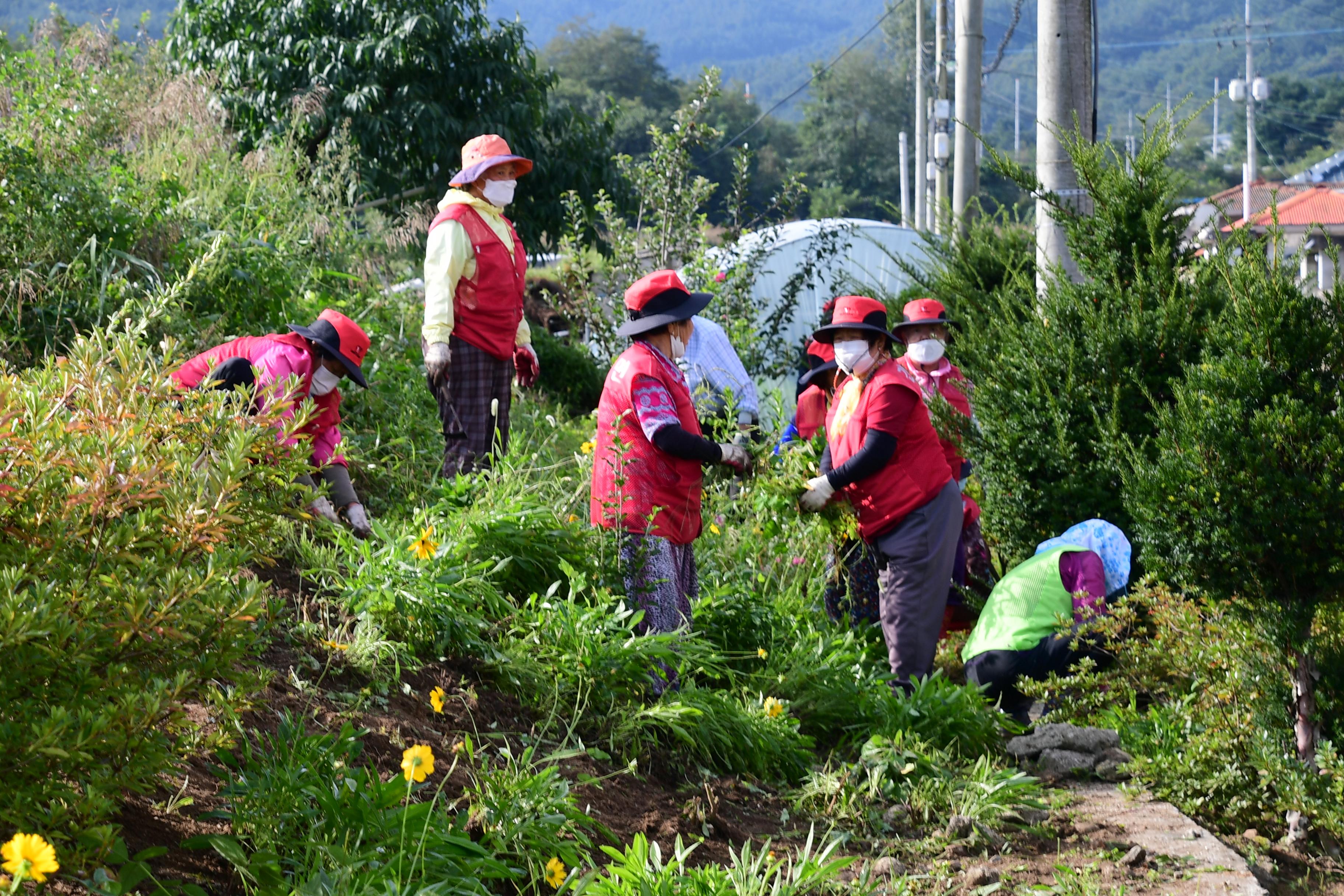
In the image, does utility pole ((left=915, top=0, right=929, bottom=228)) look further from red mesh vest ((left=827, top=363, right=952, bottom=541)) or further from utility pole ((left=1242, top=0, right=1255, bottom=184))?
red mesh vest ((left=827, top=363, right=952, bottom=541))

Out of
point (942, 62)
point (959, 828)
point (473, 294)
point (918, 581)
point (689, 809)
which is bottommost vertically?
point (959, 828)

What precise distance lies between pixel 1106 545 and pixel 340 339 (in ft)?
10.3

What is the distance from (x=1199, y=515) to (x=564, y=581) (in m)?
2.08

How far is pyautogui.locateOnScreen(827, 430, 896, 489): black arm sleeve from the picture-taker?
4.82 metres

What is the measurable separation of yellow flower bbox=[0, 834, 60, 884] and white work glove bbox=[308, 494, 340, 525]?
2483 mm

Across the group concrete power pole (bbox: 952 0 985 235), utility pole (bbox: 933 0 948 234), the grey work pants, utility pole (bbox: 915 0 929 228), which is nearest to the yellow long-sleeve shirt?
the grey work pants

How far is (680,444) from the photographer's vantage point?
4113mm

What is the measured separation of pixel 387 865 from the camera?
8.08ft

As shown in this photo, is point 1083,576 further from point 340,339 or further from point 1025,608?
point 340,339

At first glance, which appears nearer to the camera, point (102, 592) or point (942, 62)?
point (102, 592)

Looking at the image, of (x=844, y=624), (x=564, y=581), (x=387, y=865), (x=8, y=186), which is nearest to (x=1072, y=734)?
(x=844, y=624)

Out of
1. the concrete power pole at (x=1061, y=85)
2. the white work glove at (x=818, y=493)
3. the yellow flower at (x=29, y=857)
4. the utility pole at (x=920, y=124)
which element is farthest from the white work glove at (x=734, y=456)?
the utility pole at (x=920, y=124)

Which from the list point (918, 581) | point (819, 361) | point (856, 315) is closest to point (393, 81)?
point (819, 361)

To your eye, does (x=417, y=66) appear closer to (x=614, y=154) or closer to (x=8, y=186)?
(x=614, y=154)
